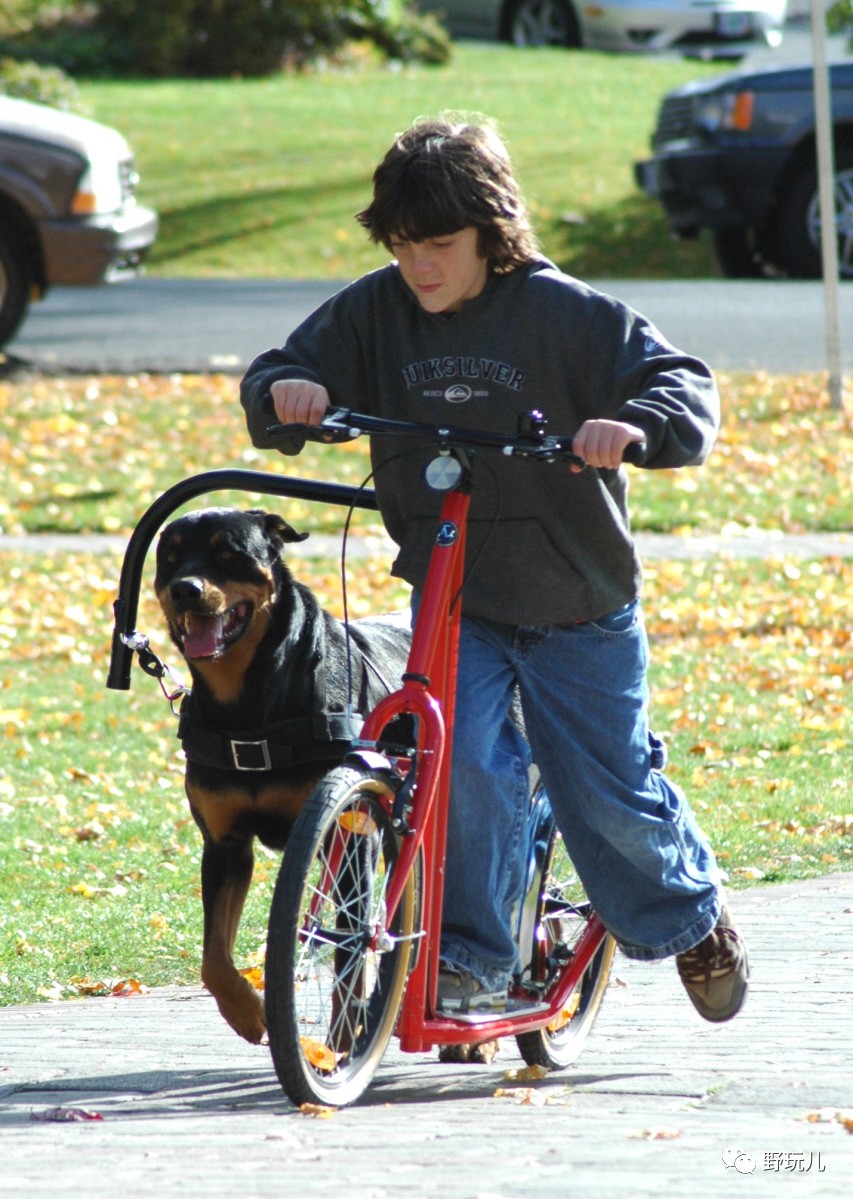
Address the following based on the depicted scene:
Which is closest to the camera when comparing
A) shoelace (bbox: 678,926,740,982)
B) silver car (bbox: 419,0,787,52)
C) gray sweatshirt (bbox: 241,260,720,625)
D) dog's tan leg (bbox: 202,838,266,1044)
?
gray sweatshirt (bbox: 241,260,720,625)

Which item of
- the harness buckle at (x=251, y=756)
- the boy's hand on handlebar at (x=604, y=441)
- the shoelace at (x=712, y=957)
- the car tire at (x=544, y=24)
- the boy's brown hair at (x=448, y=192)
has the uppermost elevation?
the boy's brown hair at (x=448, y=192)

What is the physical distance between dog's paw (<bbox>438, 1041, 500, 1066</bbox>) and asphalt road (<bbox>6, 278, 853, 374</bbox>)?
34.6 feet

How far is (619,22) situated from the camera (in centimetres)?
3269

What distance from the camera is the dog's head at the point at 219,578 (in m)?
4.65

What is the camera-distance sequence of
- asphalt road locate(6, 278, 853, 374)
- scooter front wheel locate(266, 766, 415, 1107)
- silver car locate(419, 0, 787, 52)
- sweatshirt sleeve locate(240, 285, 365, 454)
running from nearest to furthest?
1. scooter front wheel locate(266, 766, 415, 1107)
2. sweatshirt sleeve locate(240, 285, 365, 454)
3. asphalt road locate(6, 278, 853, 374)
4. silver car locate(419, 0, 787, 52)

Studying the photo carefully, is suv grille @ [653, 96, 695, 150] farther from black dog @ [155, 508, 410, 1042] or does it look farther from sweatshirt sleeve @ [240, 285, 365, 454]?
sweatshirt sleeve @ [240, 285, 365, 454]

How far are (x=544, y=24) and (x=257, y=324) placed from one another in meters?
19.8

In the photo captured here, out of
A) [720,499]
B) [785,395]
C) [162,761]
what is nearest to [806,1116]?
[162,761]

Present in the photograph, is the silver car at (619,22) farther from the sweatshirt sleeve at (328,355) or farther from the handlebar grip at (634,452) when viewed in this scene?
the handlebar grip at (634,452)

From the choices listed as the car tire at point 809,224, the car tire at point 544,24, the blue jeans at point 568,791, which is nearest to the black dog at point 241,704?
the blue jeans at point 568,791

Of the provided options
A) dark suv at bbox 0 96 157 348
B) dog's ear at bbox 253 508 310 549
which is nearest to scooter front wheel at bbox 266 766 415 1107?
dog's ear at bbox 253 508 310 549

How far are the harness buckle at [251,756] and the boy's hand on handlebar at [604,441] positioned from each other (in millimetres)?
1203

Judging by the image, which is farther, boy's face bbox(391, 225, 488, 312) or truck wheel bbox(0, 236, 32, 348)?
truck wheel bbox(0, 236, 32, 348)

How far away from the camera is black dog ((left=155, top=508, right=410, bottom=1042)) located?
4578 millimetres
